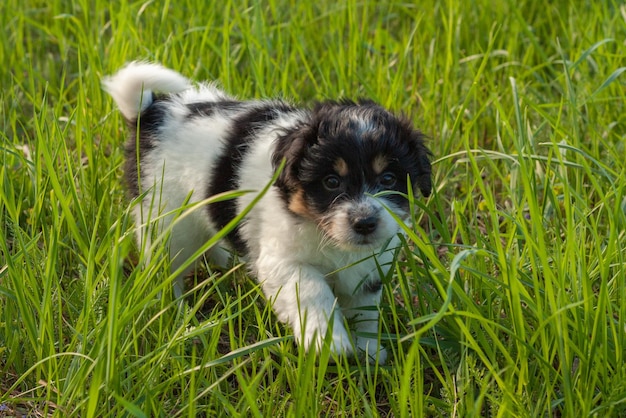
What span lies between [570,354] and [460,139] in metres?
2.25

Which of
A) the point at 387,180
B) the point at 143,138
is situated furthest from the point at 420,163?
the point at 143,138

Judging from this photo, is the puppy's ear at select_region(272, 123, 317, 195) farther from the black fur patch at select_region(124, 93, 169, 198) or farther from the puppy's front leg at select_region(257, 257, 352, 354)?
the black fur patch at select_region(124, 93, 169, 198)

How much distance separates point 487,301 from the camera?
135 inches

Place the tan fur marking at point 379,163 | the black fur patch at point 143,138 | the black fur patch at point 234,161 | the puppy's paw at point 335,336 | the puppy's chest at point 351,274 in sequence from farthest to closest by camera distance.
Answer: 1. the black fur patch at point 143,138
2. the black fur patch at point 234,161
3. the puppy's chest at point 351,274
4. the tan fur marking at point 379,163
5. the puppy's paw at point 335,336

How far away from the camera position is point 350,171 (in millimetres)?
3445

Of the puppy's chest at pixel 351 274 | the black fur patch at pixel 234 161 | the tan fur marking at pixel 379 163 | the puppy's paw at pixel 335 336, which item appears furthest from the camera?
the black fur patch at pixel 234 161

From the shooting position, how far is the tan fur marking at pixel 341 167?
3.45 meters

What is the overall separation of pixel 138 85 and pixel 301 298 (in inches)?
50.3

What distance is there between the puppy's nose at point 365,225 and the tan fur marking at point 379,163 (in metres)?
0.20

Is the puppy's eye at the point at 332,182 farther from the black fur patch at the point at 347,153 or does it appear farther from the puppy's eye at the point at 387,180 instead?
Answer: the puppy's eye at the point at 387,180

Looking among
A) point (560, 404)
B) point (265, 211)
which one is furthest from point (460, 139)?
point (560, 404)

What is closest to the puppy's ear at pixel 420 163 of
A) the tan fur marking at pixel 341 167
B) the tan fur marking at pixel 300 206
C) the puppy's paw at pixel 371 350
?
the tan fur marking at pixel 341 167

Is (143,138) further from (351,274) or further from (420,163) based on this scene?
(420,163)

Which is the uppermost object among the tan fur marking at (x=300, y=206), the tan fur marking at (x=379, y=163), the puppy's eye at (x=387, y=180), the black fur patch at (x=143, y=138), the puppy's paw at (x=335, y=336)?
the tan fur marking at (x=379, y=163)
